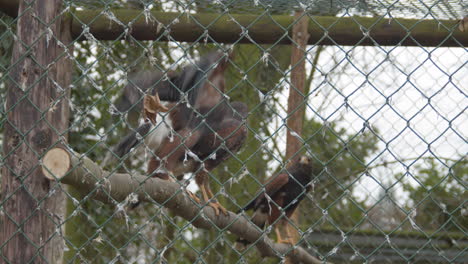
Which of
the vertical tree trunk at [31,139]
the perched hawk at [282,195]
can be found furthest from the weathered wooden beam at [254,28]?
the perched hawk at [282,195]

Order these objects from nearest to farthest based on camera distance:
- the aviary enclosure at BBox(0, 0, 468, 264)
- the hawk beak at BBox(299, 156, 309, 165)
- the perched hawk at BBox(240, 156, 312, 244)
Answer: the aviary enclosure at BBox(0, 0, 468, 264) < the perched hawk at BBox(240, 156, 312, 244) < the hawk beak at BBox(299, 156, 309, 165)

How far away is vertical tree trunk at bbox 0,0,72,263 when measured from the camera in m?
1.92

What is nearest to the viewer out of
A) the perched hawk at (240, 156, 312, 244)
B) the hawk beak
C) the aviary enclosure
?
the aviary enclosure

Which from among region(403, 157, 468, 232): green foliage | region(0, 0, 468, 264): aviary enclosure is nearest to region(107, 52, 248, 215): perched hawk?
region(0, 0, 468, 264): aviary enclosure

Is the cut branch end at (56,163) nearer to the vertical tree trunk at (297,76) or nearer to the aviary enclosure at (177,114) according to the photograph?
the aviary enclosure at (177,114)

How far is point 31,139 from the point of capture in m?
1.96

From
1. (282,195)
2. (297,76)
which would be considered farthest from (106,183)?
(282,195)

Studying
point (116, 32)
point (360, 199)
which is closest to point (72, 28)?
point (116, 32)

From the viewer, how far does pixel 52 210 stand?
1.97 meters

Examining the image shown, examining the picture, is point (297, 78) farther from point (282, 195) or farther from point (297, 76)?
point (282, 195)

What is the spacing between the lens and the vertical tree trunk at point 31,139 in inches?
75.6

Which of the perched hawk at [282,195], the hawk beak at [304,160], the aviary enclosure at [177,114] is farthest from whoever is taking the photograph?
the hawk beak at [304,160]

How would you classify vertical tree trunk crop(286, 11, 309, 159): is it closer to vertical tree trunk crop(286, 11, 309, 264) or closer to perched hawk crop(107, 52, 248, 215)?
vertical tree trunk crop(286, 11, 309, 264)

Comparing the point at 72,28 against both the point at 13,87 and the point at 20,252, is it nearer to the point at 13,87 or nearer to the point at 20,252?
the point at 13,87
